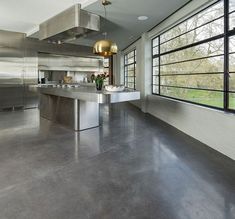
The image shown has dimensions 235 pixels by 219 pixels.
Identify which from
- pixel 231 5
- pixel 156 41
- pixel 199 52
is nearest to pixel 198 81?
pixel 199 52

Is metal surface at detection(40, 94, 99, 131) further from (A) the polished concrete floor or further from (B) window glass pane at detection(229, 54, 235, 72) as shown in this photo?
(B) window glass pane at detection(229, 54, 235, 72)

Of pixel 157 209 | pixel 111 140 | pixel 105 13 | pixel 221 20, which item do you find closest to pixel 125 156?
pixel 111 140

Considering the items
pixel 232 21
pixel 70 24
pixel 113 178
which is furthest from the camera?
pixel 70 24

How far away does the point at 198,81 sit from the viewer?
432cm

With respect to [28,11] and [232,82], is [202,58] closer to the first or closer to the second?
[232,82]

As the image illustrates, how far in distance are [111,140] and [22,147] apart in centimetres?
160

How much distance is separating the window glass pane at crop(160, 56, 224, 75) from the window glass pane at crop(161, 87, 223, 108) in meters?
0.43

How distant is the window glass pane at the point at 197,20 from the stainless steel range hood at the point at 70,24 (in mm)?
2073

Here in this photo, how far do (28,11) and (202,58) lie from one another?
455 centimetres

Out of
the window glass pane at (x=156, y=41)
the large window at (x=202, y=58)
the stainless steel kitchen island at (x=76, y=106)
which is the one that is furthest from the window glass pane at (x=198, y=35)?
the stainless steel kitchen island at (x=76, y=106)

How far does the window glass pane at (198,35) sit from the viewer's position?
3.55 m

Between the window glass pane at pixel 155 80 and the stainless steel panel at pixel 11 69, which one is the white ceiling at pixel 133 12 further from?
the stainless steel panel at pixel 11 69

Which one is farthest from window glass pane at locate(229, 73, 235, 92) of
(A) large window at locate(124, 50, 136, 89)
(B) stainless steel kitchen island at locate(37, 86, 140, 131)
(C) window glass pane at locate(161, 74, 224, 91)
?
(A) large window at locate(124, 50, 136, 89)

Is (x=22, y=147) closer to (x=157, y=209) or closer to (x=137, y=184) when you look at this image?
(x=137, y=184)
